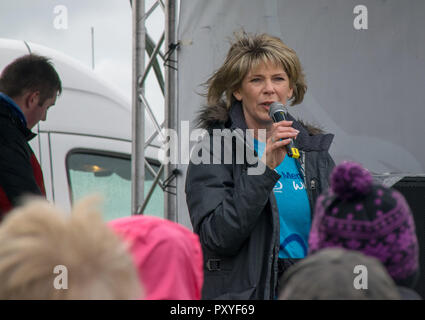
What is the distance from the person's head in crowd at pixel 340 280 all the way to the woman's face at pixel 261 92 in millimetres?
1453

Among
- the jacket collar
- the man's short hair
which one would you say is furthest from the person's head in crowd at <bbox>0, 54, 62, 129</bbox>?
the jacket collar

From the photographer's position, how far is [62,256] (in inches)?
43.2

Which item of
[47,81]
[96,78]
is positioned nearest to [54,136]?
[96,78]

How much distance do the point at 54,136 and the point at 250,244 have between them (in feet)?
7.95

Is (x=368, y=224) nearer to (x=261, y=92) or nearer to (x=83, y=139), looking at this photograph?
(x=261, y=92)

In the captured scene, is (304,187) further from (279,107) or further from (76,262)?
(76,262)

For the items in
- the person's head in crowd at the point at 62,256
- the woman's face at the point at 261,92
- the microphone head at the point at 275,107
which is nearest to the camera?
the person's head in crowd at the point at 62,256

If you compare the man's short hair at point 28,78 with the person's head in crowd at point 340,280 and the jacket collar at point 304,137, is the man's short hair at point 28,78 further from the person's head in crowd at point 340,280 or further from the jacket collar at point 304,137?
the person's head in crowd at point 340,280

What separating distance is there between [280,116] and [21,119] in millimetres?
1150

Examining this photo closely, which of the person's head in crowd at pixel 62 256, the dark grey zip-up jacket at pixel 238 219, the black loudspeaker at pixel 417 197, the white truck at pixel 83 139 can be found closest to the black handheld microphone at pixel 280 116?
the dark grey zip-up jacket at pixel 238 219

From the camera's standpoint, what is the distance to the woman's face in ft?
8.77

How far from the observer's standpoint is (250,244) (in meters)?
2.43

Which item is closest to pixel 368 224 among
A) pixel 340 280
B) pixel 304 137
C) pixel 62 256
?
pixel 340 280

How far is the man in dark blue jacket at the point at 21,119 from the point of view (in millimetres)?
2719
